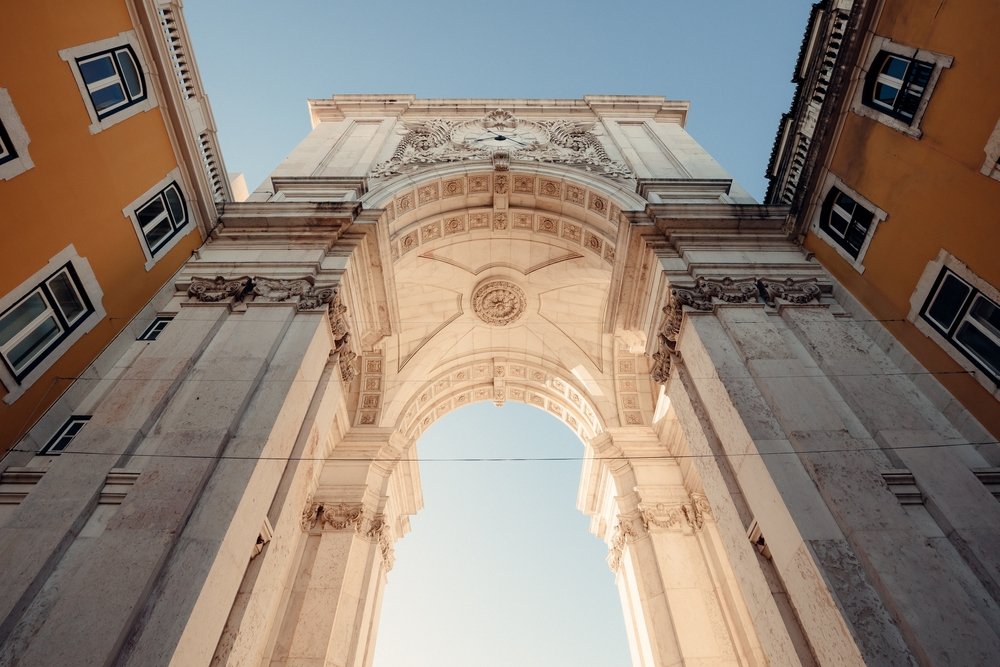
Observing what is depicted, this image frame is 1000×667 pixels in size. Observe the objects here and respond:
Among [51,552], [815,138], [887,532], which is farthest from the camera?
[815,138]

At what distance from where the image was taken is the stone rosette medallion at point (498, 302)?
21.1m

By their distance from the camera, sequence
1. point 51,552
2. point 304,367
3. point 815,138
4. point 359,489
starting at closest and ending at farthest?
1. point 51,552
2. point 304,367
3. point 815,138
4. point 359,489

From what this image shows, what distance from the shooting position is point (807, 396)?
849 cm

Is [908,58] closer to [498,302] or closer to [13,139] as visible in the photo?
[13,139]

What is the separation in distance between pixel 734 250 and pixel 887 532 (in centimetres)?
704

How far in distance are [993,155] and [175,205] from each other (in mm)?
14681

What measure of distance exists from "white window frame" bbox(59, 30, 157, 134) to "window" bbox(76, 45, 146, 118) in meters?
0.05

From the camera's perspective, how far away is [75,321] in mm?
9008

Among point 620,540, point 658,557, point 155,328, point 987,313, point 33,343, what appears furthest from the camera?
point 620,540

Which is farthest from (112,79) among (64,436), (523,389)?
(523,389)

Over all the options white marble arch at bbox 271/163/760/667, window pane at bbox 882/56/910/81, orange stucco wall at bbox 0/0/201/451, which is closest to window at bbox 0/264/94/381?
orange stucco wall at bbox 0/0/201/451

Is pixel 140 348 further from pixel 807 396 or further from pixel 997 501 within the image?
pixel 997 501

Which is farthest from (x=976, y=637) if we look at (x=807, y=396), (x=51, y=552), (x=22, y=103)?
(x=22, y=103)

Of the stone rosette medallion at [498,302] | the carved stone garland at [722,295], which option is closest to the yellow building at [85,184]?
the carved stone garland at [722,295]
